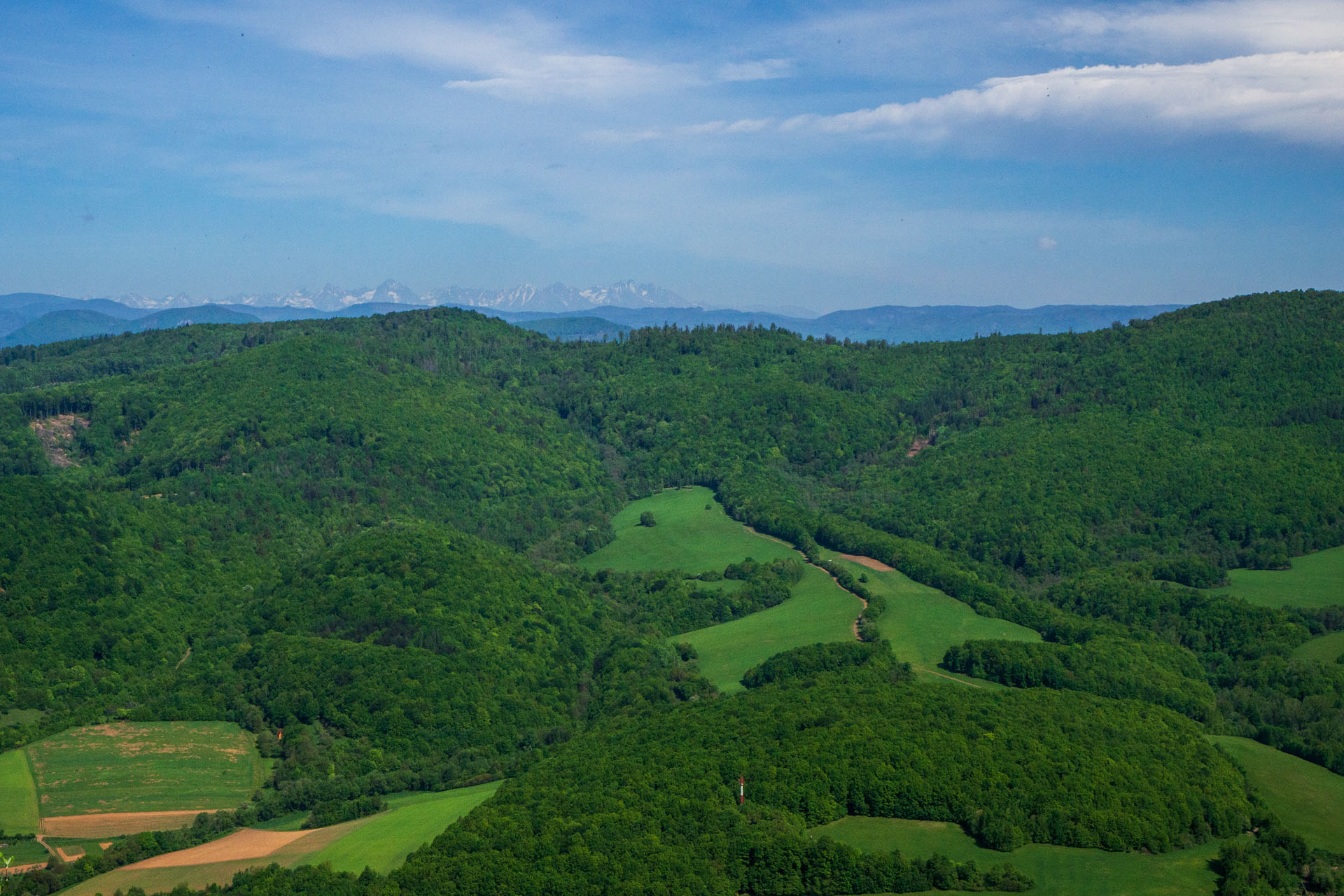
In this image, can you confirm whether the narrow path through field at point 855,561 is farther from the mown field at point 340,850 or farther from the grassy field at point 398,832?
the mown field at point 340,850

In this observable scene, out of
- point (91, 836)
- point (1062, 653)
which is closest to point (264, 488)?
point (91, 836)

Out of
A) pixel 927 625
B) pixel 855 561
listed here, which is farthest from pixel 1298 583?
pixel 855 561

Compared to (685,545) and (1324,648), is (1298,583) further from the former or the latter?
(685,545)

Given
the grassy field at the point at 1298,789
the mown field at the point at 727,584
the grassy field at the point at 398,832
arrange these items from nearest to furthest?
the grassy field at the point at 398,832, the grassy field at the point at 1298,789, the mown field at the point at 727,584

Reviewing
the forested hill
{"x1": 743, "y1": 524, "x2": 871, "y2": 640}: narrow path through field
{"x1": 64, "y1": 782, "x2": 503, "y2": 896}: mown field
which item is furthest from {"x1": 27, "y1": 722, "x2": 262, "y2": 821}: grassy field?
{"x1": 743, "y1": 524, "x2": 871, "y2": 640}: narrow path through field

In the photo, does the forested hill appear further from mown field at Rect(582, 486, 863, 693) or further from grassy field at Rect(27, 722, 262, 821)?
mown field at Rect(582, 486, 863, 693)

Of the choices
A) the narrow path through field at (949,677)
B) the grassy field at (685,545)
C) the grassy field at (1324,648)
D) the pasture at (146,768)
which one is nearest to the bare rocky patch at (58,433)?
the grassy field at (685,545)
